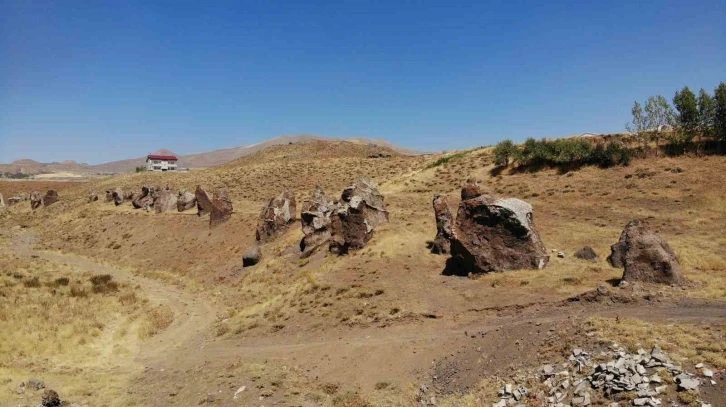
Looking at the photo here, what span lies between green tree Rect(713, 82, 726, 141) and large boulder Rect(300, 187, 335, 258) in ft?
118

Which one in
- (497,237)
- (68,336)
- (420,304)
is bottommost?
(68,336)

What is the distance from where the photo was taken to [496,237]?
2155cm

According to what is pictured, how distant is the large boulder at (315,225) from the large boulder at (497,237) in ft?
41.9

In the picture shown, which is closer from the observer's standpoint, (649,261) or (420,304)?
(649,261)

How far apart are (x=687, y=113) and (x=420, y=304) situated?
3956 cm

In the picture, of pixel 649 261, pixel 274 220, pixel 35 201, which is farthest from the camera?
pixel 35 201

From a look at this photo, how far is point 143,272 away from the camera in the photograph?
125 feet

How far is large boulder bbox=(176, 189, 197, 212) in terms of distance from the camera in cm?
5253

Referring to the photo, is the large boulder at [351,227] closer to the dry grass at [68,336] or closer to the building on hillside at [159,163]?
the dry grass at [68,336]

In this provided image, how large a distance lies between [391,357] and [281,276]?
14.7m

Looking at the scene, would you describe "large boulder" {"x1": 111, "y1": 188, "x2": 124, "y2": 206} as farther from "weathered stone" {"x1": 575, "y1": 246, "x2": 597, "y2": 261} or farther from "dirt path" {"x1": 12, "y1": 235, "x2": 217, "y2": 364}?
"weathered stone" {"x1": 575, "y1": 246, "x2": 597, "y2": 261}

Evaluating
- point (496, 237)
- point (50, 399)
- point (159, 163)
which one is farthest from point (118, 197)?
point (159, 163)

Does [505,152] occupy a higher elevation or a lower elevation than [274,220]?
higher

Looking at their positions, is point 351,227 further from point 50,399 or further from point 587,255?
point 50,399
